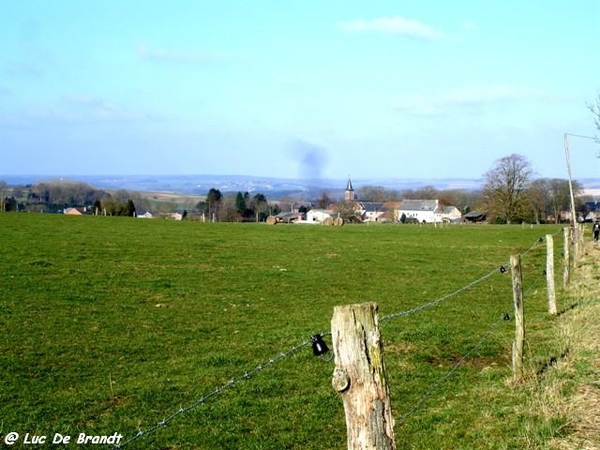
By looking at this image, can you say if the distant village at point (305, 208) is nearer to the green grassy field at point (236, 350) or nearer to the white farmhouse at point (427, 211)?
the white farmhouse at point (427, 211)

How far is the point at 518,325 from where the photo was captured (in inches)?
402

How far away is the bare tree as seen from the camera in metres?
103

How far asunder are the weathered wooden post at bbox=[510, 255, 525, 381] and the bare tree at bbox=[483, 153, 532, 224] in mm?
96894

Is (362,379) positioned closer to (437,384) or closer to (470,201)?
(437,384)

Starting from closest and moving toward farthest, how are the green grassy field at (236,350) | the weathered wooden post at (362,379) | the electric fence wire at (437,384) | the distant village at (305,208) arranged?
the weathered wooden post at (362,379), the green grassy field at (236,350), the electric fence wire at (437,384), the distant village at (305,208)

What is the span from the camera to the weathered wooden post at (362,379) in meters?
4.47

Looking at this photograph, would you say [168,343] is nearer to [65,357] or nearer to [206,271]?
[65,357]

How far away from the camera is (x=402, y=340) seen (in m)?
13.7

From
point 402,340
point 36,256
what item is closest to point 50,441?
point 402,340

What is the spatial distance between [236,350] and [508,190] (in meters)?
101

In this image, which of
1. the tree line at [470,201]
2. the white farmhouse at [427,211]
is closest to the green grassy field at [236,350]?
the tree line at [470,201]

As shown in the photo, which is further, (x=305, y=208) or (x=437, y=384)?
(x=305, y=208)

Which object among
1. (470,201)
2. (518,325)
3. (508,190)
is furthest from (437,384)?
(470,201)

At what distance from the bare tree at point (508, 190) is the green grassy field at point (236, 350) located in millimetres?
80029
